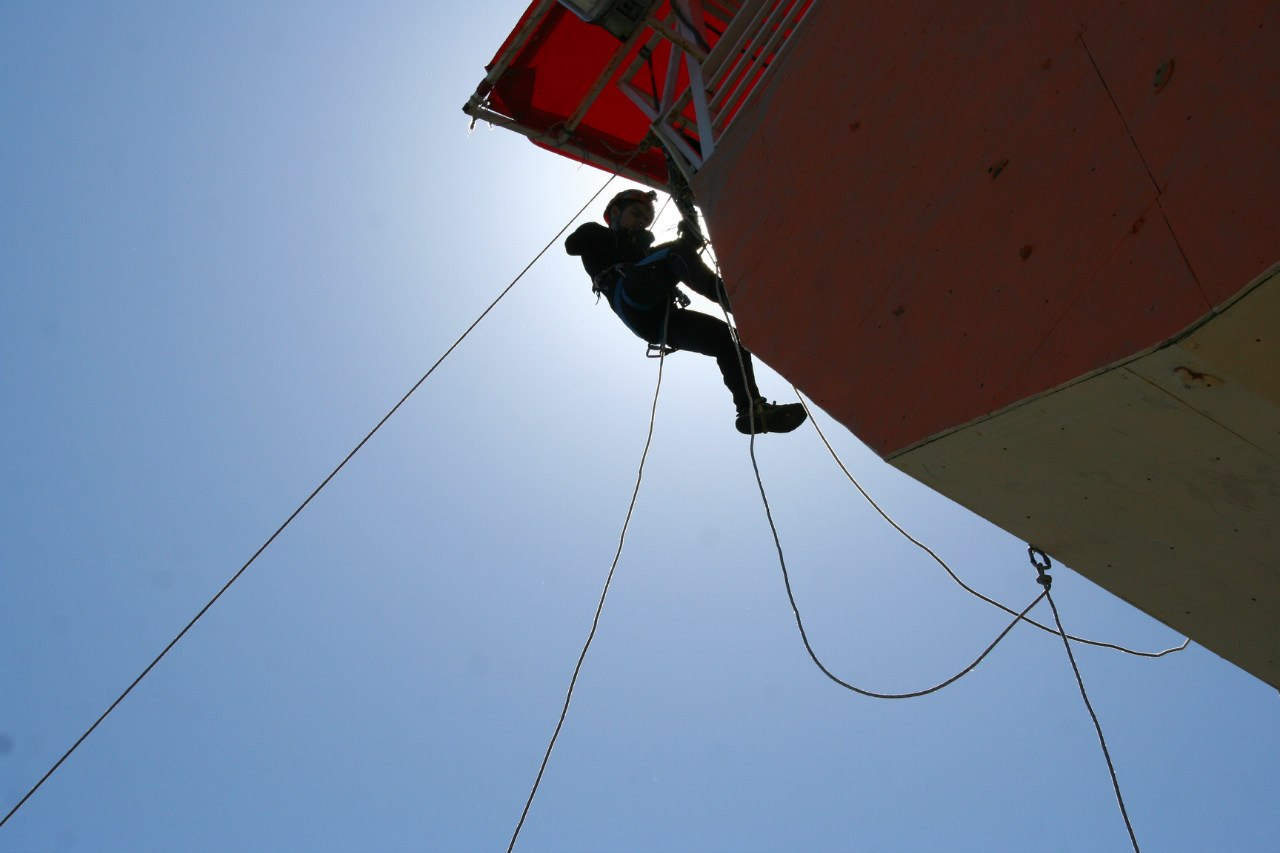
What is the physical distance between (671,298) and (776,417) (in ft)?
3.18

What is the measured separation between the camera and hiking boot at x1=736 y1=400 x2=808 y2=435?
4.44 meters

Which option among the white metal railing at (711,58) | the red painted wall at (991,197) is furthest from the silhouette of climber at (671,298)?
the red painted wall at (991,197)

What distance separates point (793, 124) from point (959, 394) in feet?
4.92

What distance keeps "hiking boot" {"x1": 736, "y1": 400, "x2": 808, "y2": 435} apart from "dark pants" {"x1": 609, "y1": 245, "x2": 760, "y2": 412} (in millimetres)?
195

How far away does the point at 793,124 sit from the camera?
3.66 metres

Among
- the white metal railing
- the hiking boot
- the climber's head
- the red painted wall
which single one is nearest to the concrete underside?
the red painted wall

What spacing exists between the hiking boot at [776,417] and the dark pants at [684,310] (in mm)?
195

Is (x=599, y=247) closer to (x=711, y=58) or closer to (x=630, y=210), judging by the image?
(x=630, y=210)

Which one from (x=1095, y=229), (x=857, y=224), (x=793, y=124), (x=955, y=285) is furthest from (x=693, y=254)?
(x=1095, y=229)

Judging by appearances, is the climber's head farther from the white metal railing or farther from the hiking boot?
the hiking boot

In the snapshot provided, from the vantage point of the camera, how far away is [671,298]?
16.4 ft

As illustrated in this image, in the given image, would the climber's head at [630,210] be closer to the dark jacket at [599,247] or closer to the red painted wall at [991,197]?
the dark jacket at [599,247]

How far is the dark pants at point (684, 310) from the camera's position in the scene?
4770mm

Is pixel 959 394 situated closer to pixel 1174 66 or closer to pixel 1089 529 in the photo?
pixel 1089 529
